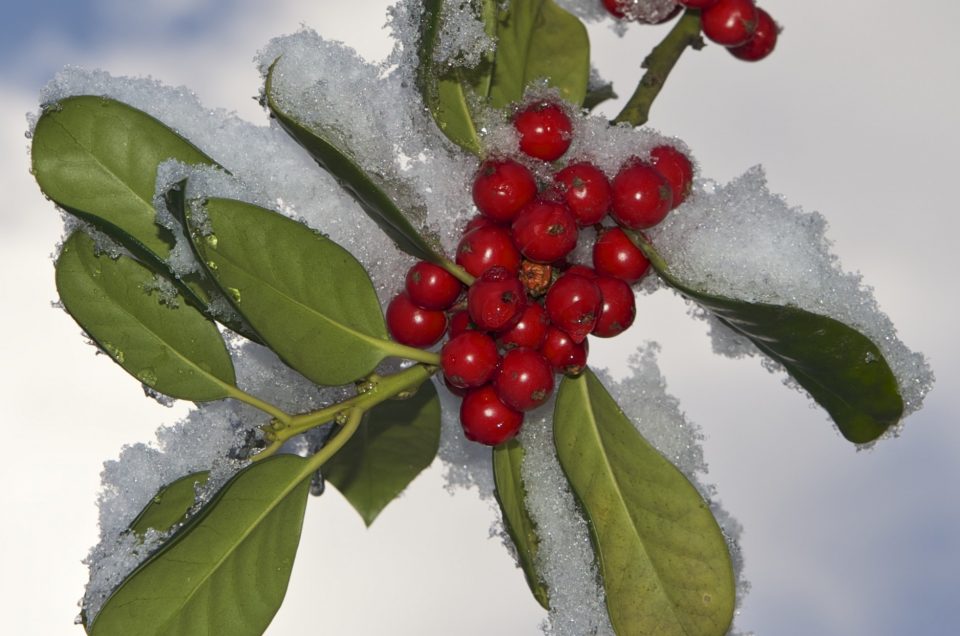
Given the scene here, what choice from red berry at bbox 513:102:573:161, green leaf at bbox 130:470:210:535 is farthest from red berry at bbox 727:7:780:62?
green leaf at bbox 130:470:210:535

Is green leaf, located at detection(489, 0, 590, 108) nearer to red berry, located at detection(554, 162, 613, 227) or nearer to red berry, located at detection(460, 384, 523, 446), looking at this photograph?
red berry, located at detection(554, 162, 613, 227)

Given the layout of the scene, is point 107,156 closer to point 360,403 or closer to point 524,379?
point 360,403

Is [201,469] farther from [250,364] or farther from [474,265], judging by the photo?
[474,265]

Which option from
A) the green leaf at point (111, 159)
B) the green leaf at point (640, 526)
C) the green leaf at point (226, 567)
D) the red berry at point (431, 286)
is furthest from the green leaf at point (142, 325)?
the green leaf at point (640, 526)

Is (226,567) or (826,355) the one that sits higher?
(826,355)

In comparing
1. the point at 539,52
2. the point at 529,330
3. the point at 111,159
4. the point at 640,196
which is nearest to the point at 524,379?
the point at 529,330

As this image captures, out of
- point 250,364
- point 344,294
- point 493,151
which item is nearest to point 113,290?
point 250,364

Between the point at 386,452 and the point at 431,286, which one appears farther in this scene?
the point at 386,452

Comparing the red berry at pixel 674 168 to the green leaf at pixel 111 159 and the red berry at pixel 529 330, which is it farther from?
the green leaf at pixel 111 159
